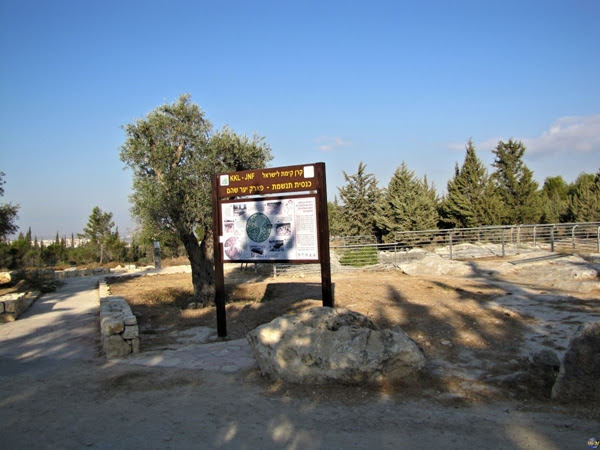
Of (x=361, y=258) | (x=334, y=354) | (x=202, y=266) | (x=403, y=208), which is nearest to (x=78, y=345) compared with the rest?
(x=202, y=266)

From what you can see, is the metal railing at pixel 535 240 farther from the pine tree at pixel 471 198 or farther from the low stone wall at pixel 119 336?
the low stone wall at pixel 119 336

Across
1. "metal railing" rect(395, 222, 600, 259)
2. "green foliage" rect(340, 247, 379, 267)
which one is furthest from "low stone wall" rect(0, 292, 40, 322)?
"metal railing" rect(395, 222, 600, 259)

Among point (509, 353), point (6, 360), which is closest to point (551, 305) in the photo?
point (509, 353)

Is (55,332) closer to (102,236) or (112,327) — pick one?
(112,327)

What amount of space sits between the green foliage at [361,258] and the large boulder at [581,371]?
51.2ft

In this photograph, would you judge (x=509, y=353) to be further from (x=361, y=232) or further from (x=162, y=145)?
(x=361, y=232)

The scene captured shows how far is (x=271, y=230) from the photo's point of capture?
25.7 feet

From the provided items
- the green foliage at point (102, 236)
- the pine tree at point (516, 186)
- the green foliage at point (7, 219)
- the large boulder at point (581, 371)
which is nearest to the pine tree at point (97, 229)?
the green foliage at point (102, 236)

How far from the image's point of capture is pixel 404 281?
43.2 feet

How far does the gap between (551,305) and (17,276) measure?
1823 centimetres

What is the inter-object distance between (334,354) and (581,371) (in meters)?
2.37

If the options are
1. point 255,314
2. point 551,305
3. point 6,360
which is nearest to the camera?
point 6,360

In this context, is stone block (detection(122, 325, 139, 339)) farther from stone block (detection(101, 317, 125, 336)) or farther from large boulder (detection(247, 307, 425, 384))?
large boulder (detection(247, 307, 425, 384))

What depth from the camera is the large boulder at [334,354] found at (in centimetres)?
502
